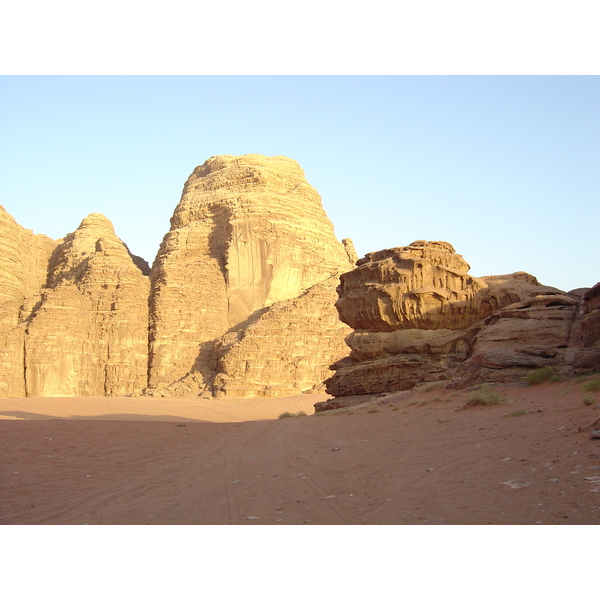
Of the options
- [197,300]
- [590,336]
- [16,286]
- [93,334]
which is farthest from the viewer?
[16,286]

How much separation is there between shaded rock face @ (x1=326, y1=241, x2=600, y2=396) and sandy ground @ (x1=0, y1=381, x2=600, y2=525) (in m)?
5.39

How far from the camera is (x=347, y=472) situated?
8023 mm

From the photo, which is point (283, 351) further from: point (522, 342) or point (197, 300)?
point (522, 342)

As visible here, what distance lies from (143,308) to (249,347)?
12.6 metres

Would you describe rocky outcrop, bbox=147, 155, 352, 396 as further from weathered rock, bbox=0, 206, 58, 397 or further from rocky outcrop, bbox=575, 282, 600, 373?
rocky outcrop, bbox=575, 282, 600, 373

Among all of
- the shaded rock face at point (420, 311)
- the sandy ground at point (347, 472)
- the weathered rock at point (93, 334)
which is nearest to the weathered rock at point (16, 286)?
the weathered rock at point (93, 334)

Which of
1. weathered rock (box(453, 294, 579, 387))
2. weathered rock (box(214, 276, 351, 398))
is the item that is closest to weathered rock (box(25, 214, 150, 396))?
weathered rock (box(214, 276, 351, 398))

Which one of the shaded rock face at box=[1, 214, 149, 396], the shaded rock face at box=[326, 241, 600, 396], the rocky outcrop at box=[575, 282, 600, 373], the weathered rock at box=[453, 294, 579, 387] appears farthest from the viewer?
the shaded rock face at box=[1, 214, 149, 396]

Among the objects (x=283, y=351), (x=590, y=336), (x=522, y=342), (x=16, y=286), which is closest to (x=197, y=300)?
(x=283, y=351)

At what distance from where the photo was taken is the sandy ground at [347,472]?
5801 millimetres

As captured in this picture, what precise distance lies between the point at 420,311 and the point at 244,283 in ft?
108

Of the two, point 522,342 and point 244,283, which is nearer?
point 522,342

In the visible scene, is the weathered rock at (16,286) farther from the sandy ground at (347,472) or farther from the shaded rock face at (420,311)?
the sandy ground at (347,472)

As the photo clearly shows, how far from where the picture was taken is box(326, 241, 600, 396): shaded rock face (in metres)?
20.0
